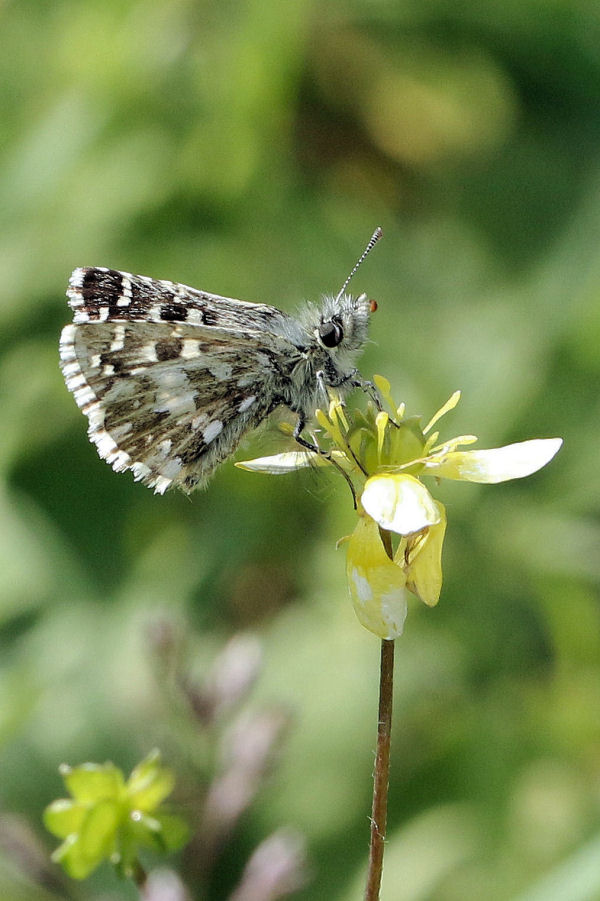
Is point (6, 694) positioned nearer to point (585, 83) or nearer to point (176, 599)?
point (176, 599)

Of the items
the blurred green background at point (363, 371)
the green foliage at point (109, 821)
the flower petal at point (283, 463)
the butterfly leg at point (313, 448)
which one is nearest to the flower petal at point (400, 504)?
the butterfly leg at point (313, 448)

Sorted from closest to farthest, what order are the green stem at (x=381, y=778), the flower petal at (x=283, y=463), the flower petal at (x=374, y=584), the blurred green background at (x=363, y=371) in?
the green stem at (x=381, y=778)
the flower petal at (x=374, y=584)
the flower petal at (x=283, y=463)
the blurred green background at (x=363, y=371)

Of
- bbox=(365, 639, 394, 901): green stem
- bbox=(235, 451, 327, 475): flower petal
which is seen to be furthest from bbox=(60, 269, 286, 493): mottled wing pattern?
bbox=(365, 639, 394, 901): green stem

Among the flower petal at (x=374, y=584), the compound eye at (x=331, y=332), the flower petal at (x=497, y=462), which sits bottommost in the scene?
the flower petal at (x=374, y=584)

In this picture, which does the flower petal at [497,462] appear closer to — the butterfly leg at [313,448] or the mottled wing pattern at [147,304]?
the butterfly leg at [313,448]

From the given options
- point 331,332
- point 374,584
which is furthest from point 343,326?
point 374,584

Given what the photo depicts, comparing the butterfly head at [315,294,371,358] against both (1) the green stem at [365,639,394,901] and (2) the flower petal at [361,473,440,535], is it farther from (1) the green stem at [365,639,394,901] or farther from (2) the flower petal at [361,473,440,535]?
(1) the green stem at [365,639,394,901]

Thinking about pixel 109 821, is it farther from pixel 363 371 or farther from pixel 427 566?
pixel 363 371

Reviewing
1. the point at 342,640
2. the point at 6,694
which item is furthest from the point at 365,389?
the point at 342,640
